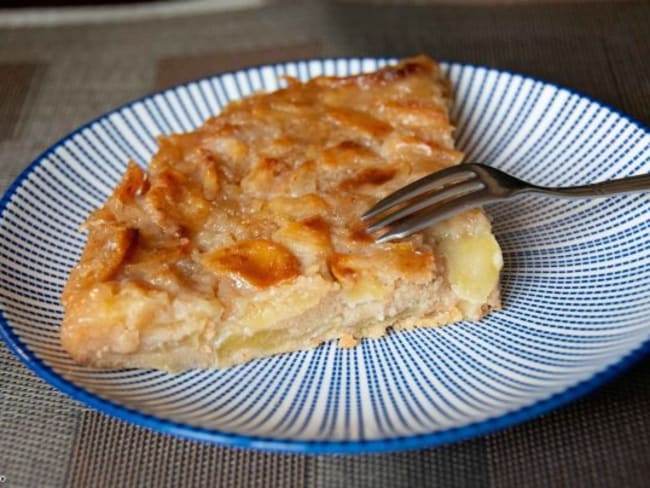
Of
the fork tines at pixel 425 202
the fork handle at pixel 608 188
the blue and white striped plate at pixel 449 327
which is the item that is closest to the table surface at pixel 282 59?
the blue and white striped plate at pixel 449 327

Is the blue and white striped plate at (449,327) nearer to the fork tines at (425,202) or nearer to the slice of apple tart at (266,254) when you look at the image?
the slice of apple tart at (266,254)

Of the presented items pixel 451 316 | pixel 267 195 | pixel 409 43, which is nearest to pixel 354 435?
pixel 451 316

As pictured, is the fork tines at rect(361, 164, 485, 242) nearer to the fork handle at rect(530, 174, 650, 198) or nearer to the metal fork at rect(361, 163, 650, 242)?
the metal fork at rect(361, 163, 650, 242)

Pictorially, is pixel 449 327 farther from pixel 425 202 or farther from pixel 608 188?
pixel 608 188

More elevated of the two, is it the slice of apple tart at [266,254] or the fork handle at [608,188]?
the fork handle at [608,188]

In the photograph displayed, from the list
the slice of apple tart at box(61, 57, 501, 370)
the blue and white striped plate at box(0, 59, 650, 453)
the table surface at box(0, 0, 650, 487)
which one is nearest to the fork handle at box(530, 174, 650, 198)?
the blue and white striped plate at box(0, 59, 650, 453)
